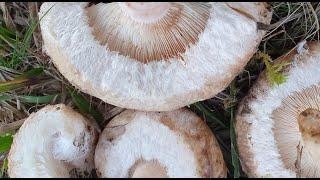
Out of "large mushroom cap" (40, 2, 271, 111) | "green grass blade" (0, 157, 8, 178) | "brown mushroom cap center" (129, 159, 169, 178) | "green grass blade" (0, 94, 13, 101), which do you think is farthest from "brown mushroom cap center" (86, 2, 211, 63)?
"green grass blade" (0, 157, 8, 178)

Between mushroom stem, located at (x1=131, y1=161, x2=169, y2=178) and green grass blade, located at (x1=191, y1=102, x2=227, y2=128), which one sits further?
green grass blade, located at (x1=191, y1=102, x2=227, y2=128)

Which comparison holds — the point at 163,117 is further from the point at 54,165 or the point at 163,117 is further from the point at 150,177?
the point at 54,165

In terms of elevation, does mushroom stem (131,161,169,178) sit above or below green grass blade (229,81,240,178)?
below

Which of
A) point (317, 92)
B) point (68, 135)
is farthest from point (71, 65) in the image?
point (317, 92)

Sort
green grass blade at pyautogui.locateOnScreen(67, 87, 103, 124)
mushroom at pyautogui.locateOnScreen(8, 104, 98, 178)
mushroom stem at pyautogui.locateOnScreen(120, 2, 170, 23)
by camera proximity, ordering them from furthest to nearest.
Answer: green grass blade at pyautogui.locateOnScreen(67, 87, 103, 124), mushroom at pyautogui.locateOnScreen(8, 104, 98, 178), mushroom stem at pyautogui.locateOnScreen(120, 2, 170, 23)

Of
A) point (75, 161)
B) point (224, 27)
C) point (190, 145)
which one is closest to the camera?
point (224, 27)

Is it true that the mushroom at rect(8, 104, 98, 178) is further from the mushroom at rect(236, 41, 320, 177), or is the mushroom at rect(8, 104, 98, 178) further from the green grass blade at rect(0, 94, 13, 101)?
the mushroom at rect(236, 41, 320, 177)

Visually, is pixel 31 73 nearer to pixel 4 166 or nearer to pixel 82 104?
pixel 82 104
